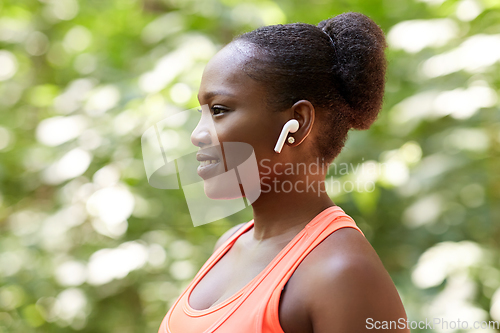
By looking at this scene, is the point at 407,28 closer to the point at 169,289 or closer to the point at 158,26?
the point at 158,26

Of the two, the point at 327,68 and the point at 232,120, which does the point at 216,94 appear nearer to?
the point at 232,120

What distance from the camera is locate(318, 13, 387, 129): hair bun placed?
0.83 meters

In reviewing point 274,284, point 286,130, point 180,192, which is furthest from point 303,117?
point 180,192

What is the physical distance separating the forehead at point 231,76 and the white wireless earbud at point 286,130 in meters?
0.08

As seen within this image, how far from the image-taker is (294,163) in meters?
0.83

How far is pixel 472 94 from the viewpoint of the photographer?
1.38 meters

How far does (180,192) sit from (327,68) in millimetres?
1104

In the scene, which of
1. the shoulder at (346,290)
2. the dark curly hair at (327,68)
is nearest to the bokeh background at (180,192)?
the dark curly hair at (327,68)

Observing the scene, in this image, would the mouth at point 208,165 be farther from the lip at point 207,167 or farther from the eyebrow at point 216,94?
the eyebrow at point 216,94

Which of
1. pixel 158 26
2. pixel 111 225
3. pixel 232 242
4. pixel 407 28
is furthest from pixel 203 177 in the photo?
pixel 158 26

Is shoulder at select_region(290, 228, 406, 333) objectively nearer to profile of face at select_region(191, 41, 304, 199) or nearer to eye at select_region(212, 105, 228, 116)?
profile of face at select_region(191, 41, 304, 199)

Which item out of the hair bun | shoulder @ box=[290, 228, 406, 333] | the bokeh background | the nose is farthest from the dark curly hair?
the bokeh background

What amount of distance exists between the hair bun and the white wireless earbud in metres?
0.14

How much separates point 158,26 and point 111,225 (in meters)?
0.89
